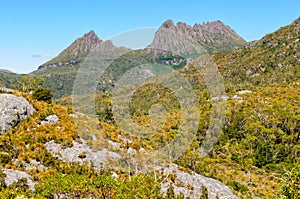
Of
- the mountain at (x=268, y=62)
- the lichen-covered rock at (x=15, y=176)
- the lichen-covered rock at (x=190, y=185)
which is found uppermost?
the mountain at (x=268, y=62)

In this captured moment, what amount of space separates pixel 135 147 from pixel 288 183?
1533 centimetres

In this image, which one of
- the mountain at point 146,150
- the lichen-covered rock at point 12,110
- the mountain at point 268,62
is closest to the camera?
the mountain at point 146,150

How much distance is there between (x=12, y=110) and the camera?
25859mm

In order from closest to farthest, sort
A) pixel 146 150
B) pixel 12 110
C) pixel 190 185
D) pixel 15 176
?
1. pixel 15 176
2. pixel 190 185
3. pixel 12 110
4. pixel 146 150

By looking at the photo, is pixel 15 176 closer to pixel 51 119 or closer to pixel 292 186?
pixel 51 119

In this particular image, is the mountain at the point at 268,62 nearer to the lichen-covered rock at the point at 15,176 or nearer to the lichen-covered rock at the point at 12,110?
the lichen-covered rock at the point at 12,110

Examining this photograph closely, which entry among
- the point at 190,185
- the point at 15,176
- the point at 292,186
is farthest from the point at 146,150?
the point at 292,186

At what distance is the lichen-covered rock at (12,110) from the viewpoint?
25027 millimetres

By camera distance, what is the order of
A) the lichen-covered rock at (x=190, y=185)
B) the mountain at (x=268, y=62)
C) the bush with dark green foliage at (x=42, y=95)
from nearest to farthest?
the lichen-covered rock at (x=190, y=185) → the bush with dark green foliage at (x=42, y=95) → the mountain at (x=268, y=62)

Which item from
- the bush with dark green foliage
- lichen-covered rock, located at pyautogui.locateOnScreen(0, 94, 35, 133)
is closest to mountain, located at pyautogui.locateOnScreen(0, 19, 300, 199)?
lichen-covered rock, located at pyautogui.locateOnScreen(0, 94, 35, 133)

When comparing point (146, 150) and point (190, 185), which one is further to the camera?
point (146, 150)

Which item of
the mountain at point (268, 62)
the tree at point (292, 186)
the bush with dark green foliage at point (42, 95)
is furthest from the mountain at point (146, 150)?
the mountain at point (268, 62)

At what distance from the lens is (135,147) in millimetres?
28000

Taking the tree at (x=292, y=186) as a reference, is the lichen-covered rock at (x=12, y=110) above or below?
above
